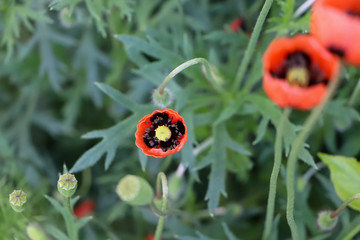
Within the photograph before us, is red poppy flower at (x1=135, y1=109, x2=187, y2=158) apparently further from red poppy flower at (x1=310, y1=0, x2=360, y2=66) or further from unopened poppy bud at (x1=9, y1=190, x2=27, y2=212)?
red poppy flower at (x1=310, y1=0, x2=360, y2=66)

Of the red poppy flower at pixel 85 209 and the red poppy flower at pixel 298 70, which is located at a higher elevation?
the red poppy flower at pixel 298 70

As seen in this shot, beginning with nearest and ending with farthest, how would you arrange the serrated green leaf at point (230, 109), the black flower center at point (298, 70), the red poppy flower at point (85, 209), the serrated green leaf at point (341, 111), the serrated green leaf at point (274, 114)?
the black flower center at point (298, 70) < the serrated green leaf at point (274, 114) < the serrated green leaf at point (230, 109) < the serrated green leaf at point (341, 111) < the red poppy flower at point (85, 209)

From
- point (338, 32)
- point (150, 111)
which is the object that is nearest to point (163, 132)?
point (150, 111)

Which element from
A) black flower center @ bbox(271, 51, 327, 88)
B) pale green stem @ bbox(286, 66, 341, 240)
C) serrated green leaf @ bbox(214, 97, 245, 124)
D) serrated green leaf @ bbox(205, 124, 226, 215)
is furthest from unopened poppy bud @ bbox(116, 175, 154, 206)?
black flower center @ bbox(271, 51, 327, 88)

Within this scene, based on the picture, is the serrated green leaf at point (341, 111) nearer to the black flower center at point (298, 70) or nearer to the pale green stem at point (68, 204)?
the black flower center at point (298, 70)

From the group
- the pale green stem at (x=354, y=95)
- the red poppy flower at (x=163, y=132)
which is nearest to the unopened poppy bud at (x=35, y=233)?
the red poppy flower at (x=163, y=132)

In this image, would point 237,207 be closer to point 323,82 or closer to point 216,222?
point 216,222
